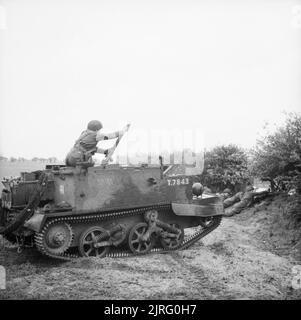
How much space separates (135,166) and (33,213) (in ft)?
8.37

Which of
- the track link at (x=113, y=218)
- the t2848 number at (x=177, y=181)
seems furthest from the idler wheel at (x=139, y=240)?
the t2848 number at (x=177, y=181)

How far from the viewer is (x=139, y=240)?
9219 mm

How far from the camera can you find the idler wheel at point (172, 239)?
9.70 meters

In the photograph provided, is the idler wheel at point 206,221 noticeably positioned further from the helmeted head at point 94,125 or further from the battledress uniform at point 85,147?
the helmeted head at point 94,125

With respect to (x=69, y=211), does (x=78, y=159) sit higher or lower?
higher

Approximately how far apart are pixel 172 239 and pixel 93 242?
2.28 m

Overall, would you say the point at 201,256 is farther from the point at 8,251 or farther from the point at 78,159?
the point at 8,251

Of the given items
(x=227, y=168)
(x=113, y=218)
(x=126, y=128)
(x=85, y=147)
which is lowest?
(x=113, y=218)

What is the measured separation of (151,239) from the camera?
959 centimetres

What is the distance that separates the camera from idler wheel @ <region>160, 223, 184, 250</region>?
382 inches
